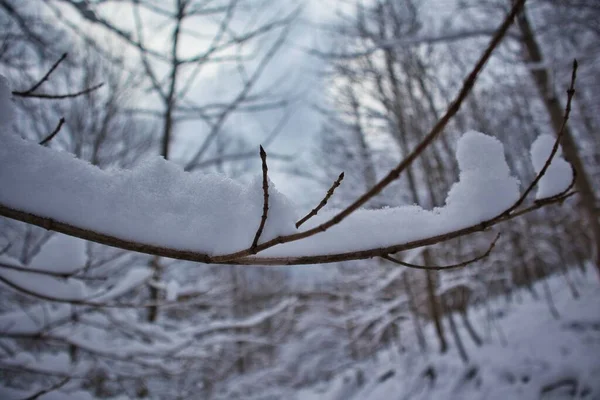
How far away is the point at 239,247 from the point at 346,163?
6.85 meters

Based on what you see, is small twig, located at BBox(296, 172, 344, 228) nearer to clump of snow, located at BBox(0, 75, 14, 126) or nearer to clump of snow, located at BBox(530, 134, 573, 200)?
clump of snow, located at BBox(530, 134, 573, 200)

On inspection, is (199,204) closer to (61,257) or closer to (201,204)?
(201,204)

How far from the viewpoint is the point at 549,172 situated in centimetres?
68

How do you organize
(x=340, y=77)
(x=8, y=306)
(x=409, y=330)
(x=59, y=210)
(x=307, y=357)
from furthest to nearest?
(x=307, y=357)
(x=409, y=330)
(x=340, y=77)
(x=8, y=306)
(x=59, y=210)

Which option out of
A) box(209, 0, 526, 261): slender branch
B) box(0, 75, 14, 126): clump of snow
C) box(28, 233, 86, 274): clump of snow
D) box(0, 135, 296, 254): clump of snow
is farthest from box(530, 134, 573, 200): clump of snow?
box(28, 233, 86, 274): clump of snow

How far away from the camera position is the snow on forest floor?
356 cm

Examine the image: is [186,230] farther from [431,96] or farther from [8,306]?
[431,96]

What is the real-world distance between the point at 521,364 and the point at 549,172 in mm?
4628

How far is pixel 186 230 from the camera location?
1.88 ft

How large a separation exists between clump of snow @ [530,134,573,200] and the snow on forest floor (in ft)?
13.0

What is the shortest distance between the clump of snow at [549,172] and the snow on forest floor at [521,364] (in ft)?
13.0

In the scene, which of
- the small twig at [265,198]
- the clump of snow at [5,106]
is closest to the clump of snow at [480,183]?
the small twig at [265,198]

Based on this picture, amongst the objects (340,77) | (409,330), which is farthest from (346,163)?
(409,330)

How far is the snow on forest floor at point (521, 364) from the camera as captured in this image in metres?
3.56
